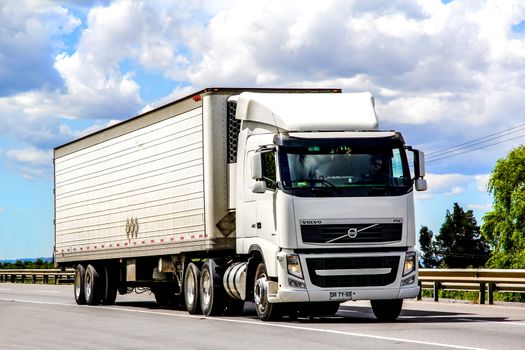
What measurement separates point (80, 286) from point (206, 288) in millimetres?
8639

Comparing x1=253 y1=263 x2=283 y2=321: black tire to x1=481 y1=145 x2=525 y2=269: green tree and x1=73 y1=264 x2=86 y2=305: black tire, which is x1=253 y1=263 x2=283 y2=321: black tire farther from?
x1=481 y1=145 x2=525 y2=269: green tree

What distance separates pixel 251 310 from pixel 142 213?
3167mm

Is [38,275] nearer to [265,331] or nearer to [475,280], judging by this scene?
[475,280]

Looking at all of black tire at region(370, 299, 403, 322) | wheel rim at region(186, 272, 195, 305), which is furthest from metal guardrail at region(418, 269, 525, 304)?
wheel rim at region(186, 272, 195, 305)

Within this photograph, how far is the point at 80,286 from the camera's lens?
95.7 ft

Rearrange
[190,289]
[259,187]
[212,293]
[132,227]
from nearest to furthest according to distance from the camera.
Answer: [259,187] < [212,293] < [190,289] < [132,227]

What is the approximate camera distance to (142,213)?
80.6 ft

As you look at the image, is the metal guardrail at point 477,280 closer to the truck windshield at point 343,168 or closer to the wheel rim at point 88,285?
the truck windshield at point 343,168

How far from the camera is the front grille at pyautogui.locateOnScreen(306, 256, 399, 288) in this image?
709 inches

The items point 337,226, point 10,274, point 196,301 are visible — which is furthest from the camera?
point 10,274

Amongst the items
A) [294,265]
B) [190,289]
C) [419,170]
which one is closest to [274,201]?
[294,265]

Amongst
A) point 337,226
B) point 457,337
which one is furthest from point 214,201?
point 457,337

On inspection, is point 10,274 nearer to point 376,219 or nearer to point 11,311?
point 11,311

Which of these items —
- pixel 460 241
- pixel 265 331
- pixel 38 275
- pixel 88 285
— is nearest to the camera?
pixel 265 331
